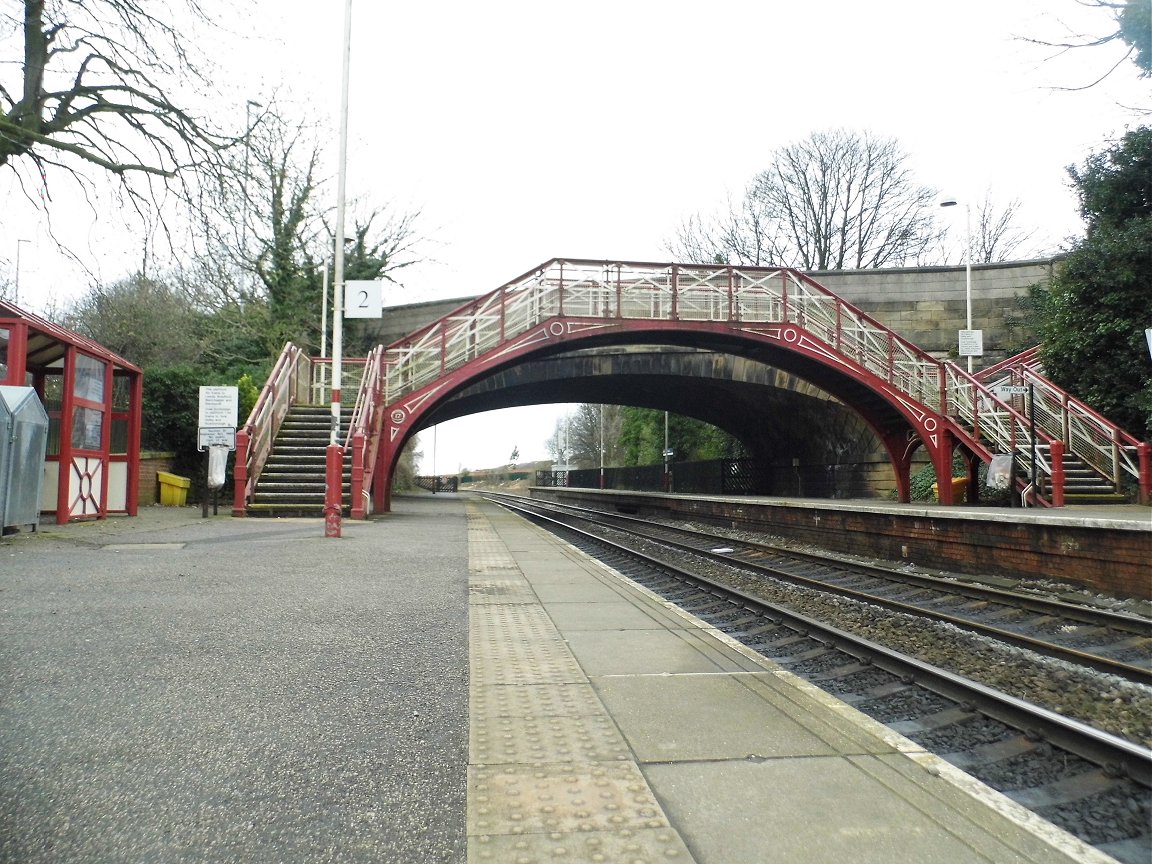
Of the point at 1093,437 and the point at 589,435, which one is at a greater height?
the point at 589,435

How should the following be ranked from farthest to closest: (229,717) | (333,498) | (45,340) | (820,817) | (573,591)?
(333,498)
(45,340)
(573,591)
(229,717)
(820,817)

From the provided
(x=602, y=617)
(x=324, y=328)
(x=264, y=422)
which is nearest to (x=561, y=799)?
(x=602, y=617)

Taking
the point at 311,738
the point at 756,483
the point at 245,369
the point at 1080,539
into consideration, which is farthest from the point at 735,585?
the point at 756,483

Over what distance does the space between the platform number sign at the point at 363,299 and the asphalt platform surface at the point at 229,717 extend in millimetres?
6878

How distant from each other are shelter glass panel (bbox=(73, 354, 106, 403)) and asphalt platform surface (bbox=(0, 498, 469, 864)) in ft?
17.8

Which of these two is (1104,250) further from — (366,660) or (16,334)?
(16,334)

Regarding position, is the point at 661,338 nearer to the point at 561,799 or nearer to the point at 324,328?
the point at 324,328

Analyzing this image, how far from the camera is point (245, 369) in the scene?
26219 mm

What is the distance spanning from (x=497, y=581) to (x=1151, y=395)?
13.7 m

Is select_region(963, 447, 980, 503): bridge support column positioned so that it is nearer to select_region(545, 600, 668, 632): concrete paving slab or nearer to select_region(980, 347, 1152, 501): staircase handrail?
select_region(980, 347, 1152, 501): staircase handrail

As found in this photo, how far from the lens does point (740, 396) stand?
3016 centimetres

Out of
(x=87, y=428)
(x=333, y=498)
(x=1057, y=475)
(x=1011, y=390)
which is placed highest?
(x=1011, y=390)

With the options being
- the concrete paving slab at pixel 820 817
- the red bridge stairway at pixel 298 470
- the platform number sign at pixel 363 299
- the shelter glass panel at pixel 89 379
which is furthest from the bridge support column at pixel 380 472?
the concrete paving slab at pixel 820 817

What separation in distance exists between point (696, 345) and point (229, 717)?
19.1 meters
